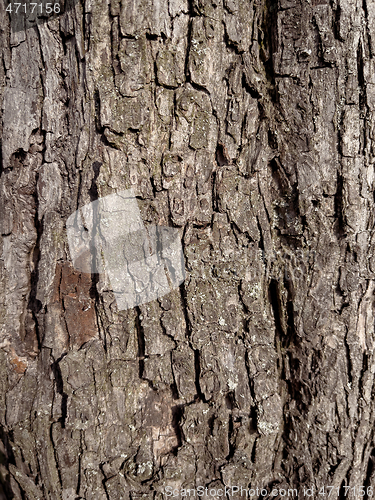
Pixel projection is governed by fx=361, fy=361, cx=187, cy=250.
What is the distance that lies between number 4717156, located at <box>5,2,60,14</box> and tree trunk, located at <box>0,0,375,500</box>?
59 millimetres

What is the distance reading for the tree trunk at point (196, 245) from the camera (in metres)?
1.42

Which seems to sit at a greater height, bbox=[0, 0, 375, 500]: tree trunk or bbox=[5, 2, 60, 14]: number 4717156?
bbox=[5, 2, 60, 14]: number 4717156

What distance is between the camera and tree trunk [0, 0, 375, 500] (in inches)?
55.8

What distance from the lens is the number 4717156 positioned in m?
1.43

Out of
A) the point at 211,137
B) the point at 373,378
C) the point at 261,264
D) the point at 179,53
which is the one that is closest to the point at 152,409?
the point at 261,264

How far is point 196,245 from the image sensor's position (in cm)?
147

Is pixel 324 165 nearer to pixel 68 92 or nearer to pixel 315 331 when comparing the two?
pixel 315 331

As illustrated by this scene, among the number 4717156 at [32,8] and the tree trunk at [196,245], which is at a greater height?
the number 4717156 at [32,8]

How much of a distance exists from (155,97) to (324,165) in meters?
0.74

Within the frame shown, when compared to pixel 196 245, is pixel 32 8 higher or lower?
higher

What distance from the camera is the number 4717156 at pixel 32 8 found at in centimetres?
143

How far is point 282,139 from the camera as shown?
1.52 metres

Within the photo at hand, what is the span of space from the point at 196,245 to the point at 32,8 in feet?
3.79

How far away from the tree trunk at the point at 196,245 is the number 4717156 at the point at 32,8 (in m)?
0.06
